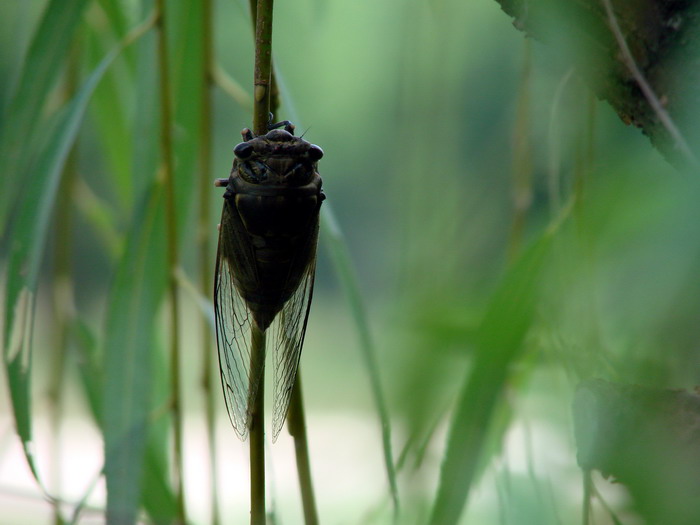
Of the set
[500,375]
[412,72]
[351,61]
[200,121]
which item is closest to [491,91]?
[351,61]

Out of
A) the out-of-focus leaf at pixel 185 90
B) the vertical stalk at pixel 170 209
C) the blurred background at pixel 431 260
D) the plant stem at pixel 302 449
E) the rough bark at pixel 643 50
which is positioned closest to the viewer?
the rough bark at pixel 643 50

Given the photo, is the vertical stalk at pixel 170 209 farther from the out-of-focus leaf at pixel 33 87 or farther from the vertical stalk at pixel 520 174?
the vertical stalk at pixel 520 174

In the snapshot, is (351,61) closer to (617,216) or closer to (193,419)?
(617,216)

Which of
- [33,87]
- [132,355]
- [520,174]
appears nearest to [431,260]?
[520,174]

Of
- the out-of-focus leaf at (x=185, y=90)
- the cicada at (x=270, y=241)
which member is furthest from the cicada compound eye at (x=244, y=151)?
the out-of-focus leaf at (x=185, y=90)

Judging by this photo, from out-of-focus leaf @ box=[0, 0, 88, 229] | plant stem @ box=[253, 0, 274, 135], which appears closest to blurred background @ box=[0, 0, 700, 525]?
out-of-focus leaf @ box=[0, 0, 88, 229]

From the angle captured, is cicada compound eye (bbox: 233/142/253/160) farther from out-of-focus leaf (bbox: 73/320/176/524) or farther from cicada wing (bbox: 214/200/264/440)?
out-of-focus leaf (bbox: 73/320/176/524)

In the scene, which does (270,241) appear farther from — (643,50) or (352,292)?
(643,50)
